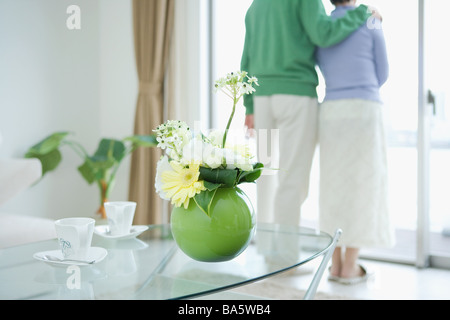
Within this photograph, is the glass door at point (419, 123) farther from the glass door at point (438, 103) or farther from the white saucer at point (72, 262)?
the white saucer at point (72, 262)

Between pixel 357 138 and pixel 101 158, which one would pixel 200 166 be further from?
pixel 101 158

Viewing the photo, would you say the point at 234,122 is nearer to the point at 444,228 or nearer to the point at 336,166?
the point at 336,166

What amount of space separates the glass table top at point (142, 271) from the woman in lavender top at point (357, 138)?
37.5 inches

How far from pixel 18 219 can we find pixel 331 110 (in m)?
1.50

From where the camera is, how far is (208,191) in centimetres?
99

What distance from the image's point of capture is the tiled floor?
2.10m

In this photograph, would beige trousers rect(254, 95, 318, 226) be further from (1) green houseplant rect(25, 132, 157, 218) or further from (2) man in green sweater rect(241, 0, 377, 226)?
(1) green houseplant rect(25, 132, 157, 218)

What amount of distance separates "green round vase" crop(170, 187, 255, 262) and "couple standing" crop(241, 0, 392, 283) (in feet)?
4.41

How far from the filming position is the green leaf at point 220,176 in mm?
995

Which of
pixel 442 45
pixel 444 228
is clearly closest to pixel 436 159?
pixel 444 228

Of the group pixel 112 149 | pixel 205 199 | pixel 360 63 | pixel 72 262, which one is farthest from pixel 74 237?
pixel 112 149

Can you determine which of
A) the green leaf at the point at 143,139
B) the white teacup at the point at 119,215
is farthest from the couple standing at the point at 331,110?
the white teacup at the point at 119,215

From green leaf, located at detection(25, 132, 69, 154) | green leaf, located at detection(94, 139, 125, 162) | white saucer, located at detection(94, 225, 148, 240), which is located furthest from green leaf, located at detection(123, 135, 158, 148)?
white saucer, located at detection(94, 225, 148, 240)

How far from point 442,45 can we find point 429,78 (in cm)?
19
